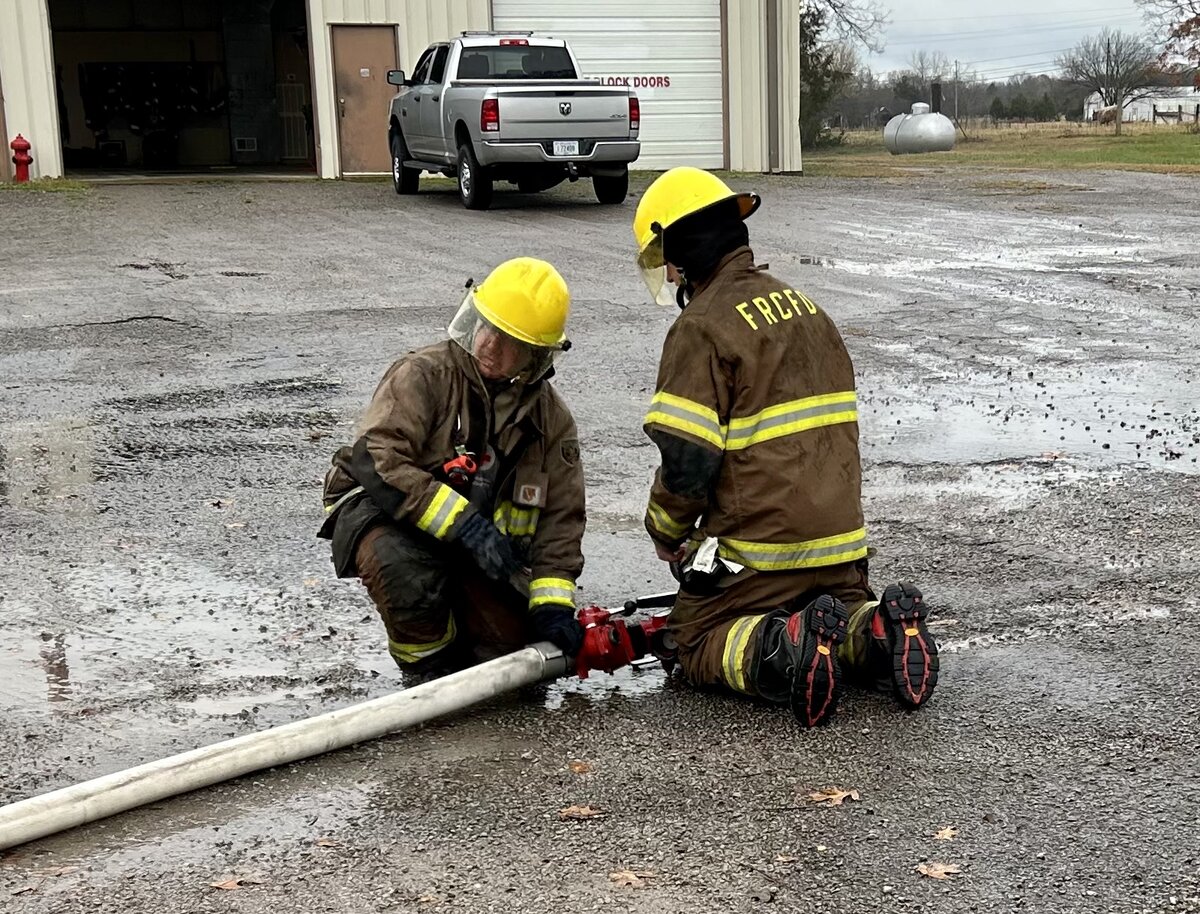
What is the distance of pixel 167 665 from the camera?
4.76 meters

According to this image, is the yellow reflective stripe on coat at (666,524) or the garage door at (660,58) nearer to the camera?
the yellow reflective stripe on coat at (666,524)

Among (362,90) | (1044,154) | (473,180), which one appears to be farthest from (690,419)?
(1044,154)

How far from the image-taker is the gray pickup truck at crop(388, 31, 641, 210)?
56.2ft

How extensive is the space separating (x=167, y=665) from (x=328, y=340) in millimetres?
5816

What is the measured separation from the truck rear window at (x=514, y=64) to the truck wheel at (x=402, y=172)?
6.87ft

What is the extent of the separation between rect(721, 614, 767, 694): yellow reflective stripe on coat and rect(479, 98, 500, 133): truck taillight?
13.5m

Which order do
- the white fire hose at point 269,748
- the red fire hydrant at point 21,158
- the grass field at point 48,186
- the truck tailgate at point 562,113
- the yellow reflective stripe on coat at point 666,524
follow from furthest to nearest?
the red fire hydrant at point 21,158, the grass field at point 48,186, the truck tailgate at point 562,113, the yellow reflective stripe on coat at point 666,524, the white fire hose at point 269,748

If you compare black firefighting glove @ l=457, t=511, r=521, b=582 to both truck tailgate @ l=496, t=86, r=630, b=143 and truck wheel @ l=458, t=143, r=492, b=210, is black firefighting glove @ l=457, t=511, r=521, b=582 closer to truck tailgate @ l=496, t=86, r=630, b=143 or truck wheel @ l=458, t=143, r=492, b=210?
truck tailgate @ l=496, t=86, r=630, b=143

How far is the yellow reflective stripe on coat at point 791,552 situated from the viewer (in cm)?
427

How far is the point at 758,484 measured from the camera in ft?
13.9

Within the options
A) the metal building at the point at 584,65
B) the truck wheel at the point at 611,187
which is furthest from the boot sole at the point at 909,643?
the metal building at the point at 584,65

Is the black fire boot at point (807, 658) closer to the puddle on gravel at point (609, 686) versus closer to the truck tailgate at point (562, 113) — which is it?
the puddle on gravel at point (609, 686)

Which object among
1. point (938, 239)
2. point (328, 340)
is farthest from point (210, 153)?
point (328, 340)

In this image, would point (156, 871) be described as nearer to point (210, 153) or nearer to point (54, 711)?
point (54, 711)
